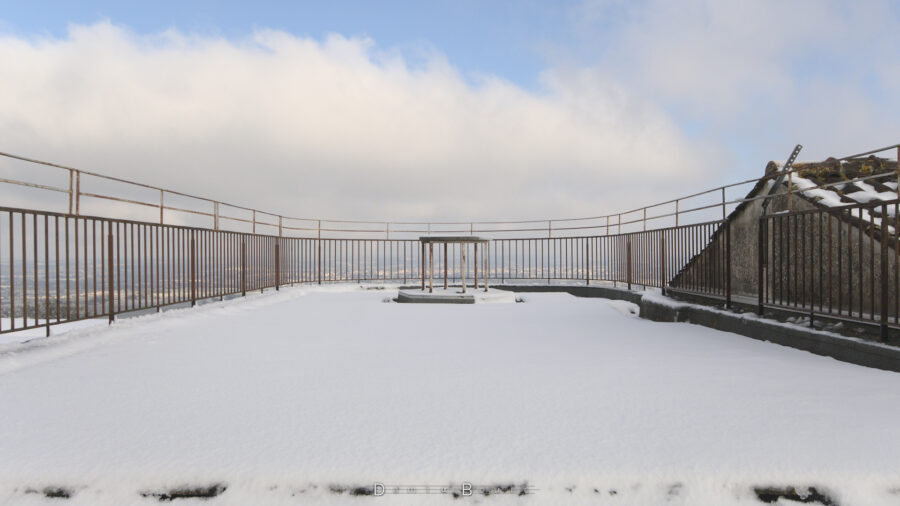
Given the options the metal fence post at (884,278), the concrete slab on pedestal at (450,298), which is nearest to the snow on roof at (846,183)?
the metal fence post at (884,278)

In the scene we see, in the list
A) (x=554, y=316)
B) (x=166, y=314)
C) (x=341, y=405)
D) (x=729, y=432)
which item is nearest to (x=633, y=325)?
(x=554, y=316)

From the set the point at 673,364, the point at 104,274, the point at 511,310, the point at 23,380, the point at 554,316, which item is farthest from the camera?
the point at 511,310

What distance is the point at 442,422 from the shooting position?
8.61 feet

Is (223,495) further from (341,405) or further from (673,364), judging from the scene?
(673,364)

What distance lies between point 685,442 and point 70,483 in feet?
9.89

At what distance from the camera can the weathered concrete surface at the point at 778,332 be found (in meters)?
3.99

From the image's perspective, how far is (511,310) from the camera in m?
8.95

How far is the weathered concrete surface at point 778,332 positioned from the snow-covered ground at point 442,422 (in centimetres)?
20

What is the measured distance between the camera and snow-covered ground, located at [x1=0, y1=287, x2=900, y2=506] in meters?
2.03

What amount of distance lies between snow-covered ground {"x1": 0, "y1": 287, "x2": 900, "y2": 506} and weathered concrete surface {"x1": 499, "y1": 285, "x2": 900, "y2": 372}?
0.20m

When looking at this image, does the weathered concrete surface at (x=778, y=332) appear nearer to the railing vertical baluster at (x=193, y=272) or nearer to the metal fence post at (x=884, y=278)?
the metal fence post at (x=884, y=278)

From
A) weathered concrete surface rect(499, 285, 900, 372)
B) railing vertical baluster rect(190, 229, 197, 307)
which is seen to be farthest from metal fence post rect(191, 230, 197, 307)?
weathered concrete surface rect(499, 285, 900, 372)

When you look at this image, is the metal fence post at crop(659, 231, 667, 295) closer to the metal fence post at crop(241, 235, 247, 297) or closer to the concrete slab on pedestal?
the concrete slab on pedestal

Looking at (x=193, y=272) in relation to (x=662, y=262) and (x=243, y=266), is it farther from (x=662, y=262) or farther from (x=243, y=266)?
(x=662, y=262)
